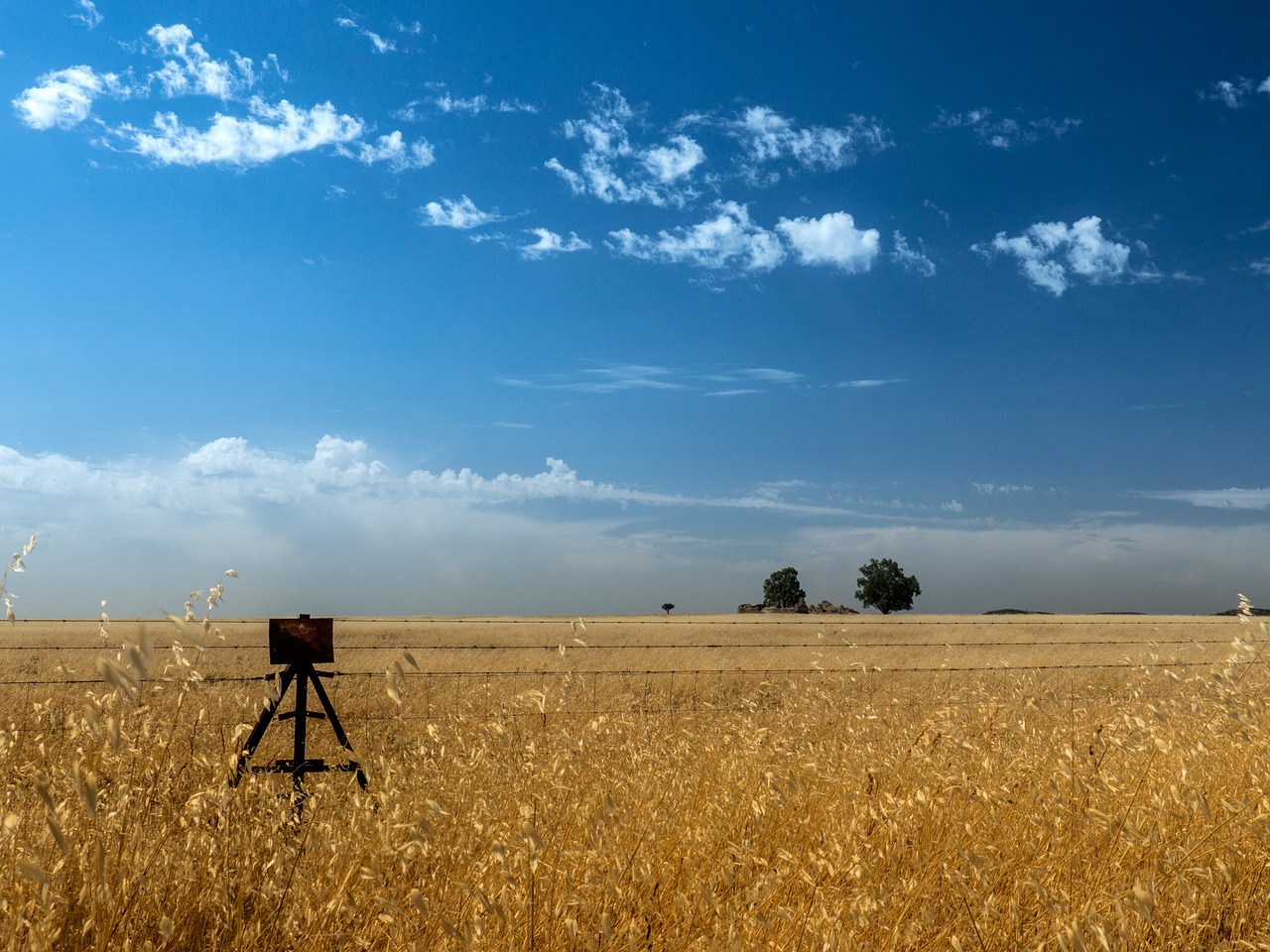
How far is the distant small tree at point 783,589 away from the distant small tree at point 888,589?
7.51m

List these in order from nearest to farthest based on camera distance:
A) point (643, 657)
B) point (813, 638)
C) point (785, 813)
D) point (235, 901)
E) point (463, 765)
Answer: point (235, 901) → point (785, 813) → point (463, 765) → point (643, 657) → point (813, 638)

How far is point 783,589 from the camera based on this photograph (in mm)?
95062

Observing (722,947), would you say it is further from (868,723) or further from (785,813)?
(868,723)

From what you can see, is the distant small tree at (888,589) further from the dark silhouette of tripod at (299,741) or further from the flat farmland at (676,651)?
the dark silhouette of tripod at (299,741)

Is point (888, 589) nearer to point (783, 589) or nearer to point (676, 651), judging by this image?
point (783, 589)

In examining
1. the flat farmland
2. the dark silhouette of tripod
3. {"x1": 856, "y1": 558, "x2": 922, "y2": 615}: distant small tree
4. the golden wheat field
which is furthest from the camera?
{"x1": 856, "y1": 558, "x2": 922, "y2": 615}: distant small tree

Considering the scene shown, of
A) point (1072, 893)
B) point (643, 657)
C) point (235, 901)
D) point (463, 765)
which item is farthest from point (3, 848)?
point (643, 657)

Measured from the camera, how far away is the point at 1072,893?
→ 144 inches

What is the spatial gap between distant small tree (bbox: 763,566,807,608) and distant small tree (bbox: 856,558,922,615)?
7506 millimetres

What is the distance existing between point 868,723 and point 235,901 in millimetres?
5715

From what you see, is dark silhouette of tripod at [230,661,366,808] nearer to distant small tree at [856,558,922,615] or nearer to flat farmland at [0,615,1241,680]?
flat farmland at [0,615,1241,680]

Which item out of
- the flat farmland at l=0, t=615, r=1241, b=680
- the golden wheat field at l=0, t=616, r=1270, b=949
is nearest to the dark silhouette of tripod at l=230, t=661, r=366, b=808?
the golden wheat field at l=0, t=616, r=1270, b=949

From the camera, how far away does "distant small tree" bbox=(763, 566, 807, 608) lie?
93.6 meters

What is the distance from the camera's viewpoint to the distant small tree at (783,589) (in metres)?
93.6
